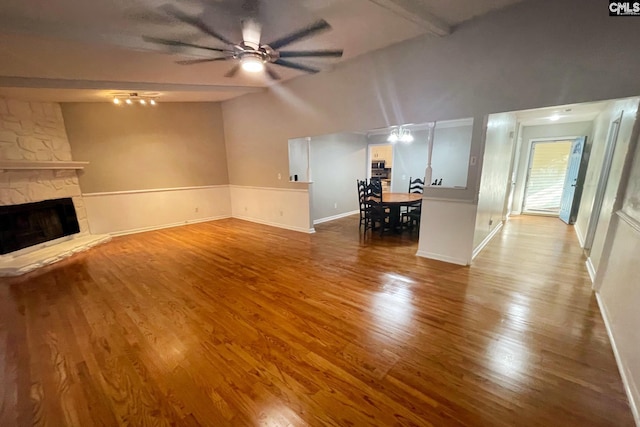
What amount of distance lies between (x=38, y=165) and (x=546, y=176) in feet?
37.3

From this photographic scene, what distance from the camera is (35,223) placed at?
14.2 ft

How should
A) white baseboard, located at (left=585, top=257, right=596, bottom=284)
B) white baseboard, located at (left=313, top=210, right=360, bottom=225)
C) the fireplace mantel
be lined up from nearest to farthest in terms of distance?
white baseboard, located at (left=585, top=257, right=596, bottom=284), the fireplace mantel, white baseboard, located at (left=313, top=210, right=360, bottom=225)

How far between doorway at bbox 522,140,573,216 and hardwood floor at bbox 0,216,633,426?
4177 millimetres

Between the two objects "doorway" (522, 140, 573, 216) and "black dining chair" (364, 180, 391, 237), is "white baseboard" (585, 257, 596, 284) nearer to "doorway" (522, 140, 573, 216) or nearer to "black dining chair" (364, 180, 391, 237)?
"black dining chair" (364, 180, 391, 237)

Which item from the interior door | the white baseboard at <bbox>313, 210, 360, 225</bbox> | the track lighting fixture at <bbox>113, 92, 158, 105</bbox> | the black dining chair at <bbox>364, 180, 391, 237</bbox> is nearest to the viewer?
the track lighting fixture at <bbox>113, 92, 158, 105</bbox>

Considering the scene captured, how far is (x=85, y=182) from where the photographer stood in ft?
16.5

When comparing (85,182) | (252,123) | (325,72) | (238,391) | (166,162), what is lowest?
(238,391)

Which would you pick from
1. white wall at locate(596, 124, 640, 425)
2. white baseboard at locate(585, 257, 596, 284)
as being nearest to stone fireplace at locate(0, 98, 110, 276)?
white wall at locate(596, 124, 640, 425)

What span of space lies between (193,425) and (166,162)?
584cm

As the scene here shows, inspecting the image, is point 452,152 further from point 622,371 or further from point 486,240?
point 622,371

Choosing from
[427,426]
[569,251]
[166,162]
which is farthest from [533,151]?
[166,162]

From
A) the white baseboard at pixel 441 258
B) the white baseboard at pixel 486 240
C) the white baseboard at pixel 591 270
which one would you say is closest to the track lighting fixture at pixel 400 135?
the white baseboard at pixel 486 240

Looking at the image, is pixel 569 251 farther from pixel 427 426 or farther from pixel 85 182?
pixel 85 182

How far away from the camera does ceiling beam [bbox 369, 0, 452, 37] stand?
225cm
